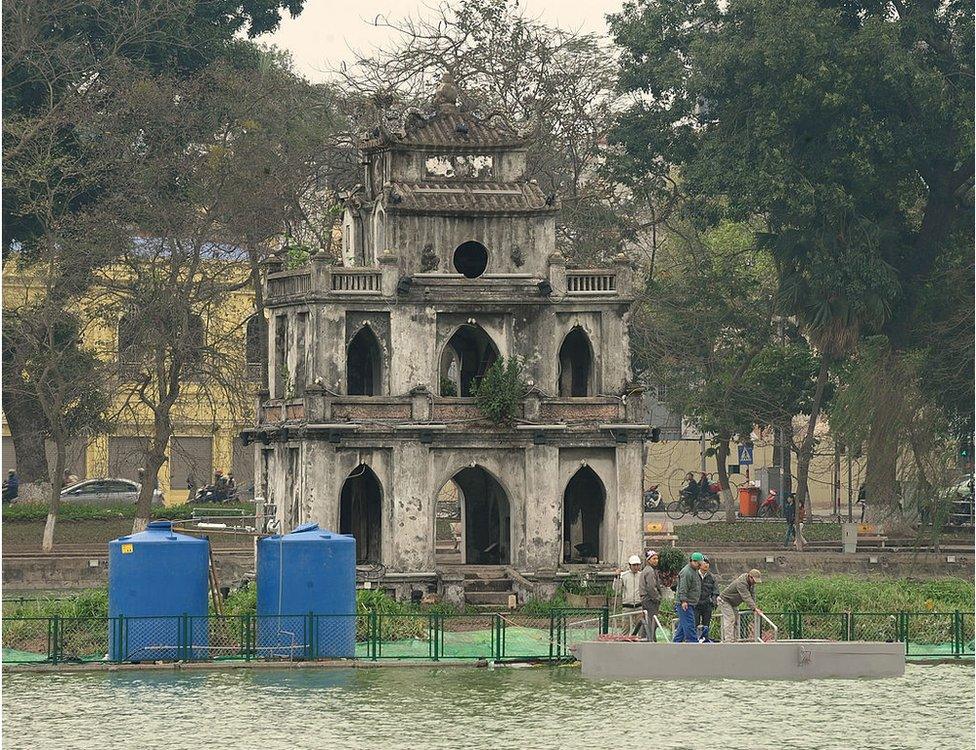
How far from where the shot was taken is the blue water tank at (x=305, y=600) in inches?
1927

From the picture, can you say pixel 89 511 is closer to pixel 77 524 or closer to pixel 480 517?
pixel 77 524

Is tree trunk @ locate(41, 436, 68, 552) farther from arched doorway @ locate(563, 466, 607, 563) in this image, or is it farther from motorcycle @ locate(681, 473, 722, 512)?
motorcycle @ locate(681, 473, 722, 512)

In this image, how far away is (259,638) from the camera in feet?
162

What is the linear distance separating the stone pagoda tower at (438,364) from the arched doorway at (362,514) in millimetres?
237

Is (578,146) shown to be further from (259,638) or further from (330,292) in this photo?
(259,638)

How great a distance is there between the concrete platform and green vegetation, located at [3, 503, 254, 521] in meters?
36.0

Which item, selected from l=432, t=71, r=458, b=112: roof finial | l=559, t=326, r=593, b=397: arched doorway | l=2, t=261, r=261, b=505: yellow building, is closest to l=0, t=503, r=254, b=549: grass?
l=2, t=261, r=261, b=505: yellow building

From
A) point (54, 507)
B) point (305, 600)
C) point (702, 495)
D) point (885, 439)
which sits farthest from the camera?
point (702, 495)

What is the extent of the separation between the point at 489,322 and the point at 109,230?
2358 centimetres

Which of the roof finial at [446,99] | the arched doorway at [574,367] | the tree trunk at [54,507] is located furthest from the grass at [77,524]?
the roof finial at [446,99]

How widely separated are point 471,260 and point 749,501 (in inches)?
1458

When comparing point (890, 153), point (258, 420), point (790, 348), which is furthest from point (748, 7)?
point (258, 420)

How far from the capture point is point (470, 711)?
4331 cm

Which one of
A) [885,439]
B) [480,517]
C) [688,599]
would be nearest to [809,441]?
[885,439]
